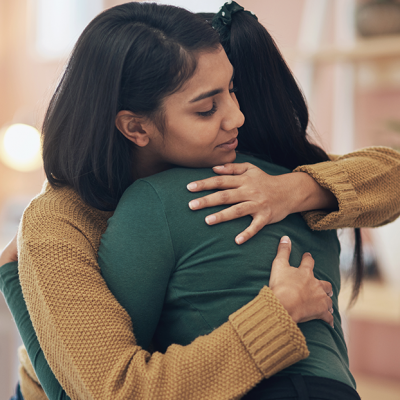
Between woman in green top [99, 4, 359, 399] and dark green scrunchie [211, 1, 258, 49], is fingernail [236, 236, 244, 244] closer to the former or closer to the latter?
woman in green top [99, 4, 359, 399]

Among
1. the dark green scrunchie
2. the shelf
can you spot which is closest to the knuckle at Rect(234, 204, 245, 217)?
the dark green scrunchie

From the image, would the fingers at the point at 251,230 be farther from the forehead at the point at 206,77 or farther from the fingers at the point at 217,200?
the forehead at the point at 206,77

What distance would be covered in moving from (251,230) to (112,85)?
0.37m

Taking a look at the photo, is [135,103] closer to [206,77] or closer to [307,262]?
[206,77]

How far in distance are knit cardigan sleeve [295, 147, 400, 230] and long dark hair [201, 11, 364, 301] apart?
0.11m

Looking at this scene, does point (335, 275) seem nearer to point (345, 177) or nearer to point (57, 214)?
point (345, 177)

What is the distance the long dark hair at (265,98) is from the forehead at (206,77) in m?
0.17

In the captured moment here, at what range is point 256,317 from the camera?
2.24 ft

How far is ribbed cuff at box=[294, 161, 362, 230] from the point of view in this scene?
2.89ft

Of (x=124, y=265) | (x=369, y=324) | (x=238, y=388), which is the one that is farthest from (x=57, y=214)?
(x=369, y=324)

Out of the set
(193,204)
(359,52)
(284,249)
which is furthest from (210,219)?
(359,52)

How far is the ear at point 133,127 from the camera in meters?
0.89

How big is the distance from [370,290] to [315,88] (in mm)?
963

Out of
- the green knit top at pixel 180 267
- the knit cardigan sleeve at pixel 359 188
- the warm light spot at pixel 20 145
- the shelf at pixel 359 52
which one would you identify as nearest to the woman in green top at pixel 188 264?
the green knit top at pixel 180 267
